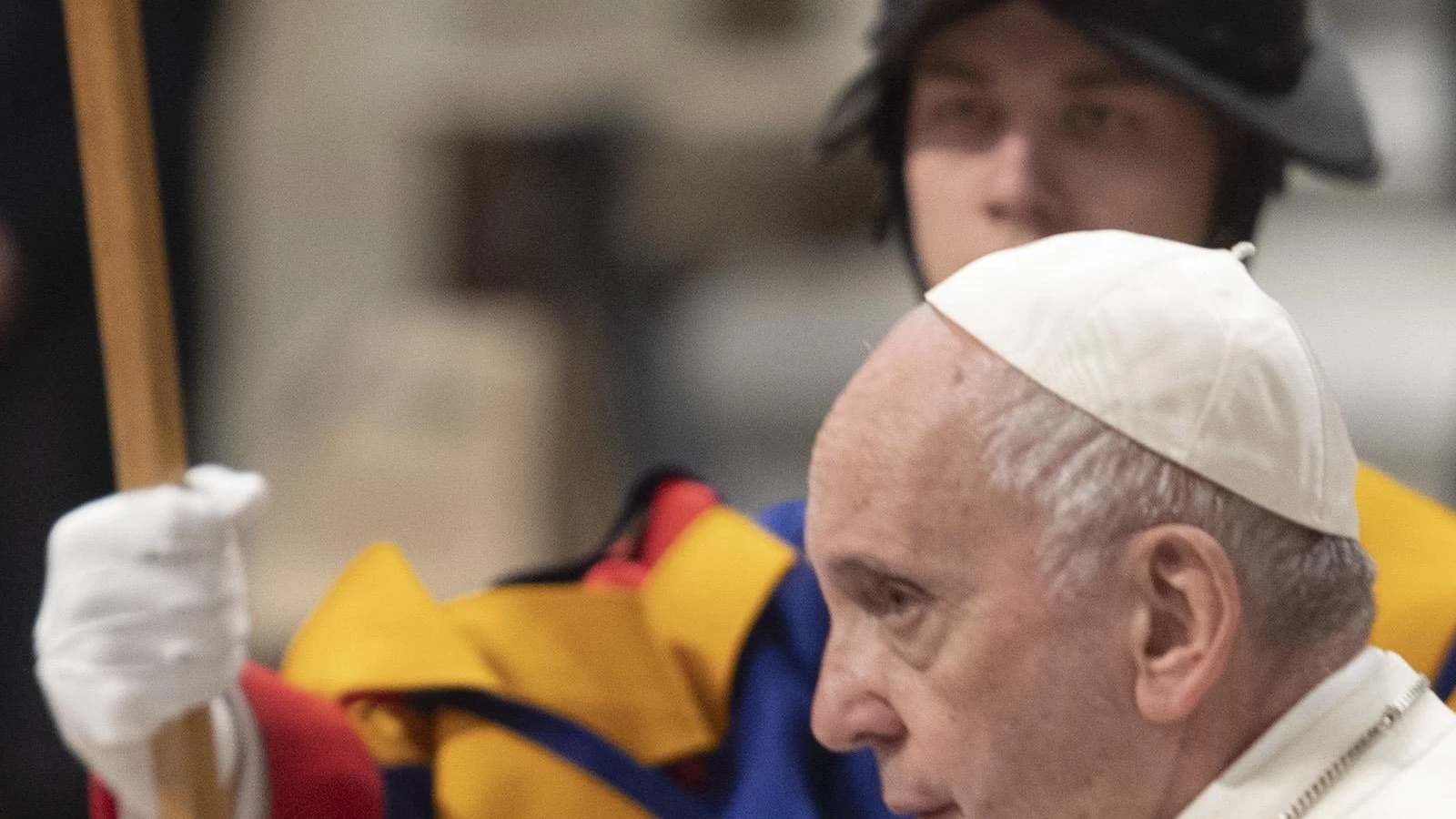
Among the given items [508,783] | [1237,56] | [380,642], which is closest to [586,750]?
[508,783]

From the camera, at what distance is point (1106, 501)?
1046 mm

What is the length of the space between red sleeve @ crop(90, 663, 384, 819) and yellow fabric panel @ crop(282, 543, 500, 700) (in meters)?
0.05

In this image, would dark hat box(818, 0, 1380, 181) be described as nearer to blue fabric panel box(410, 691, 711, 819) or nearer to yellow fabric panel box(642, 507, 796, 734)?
yellow fabric panel box(642, 507, 796, 734)

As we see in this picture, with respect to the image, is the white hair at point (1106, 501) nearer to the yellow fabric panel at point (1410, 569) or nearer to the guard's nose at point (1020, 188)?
the yellow fabric panel at point (1410, 569)

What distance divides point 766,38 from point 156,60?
1.62 m

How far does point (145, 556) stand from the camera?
1.36 metres

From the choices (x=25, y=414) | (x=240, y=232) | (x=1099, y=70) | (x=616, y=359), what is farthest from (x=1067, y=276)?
(x=240, y=232)

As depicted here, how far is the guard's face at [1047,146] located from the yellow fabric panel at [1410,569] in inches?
10.5

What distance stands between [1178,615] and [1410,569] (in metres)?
0.56

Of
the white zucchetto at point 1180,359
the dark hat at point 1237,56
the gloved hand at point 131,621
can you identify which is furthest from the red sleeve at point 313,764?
the dark hat at point 1237,56

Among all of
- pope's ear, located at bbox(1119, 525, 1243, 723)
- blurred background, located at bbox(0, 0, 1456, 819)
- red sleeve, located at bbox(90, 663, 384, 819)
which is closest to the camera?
pope's ear, located at bbox(1119, 525, 1243, 723)

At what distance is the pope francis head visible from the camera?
1051 mm

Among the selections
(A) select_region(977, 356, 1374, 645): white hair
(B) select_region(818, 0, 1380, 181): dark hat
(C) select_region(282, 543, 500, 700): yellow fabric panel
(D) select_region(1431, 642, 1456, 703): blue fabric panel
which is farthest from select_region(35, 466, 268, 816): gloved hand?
(D) select_region(1431, 642, 1456, 703): blue fabric panel

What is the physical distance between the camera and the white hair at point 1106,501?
1047 mm
